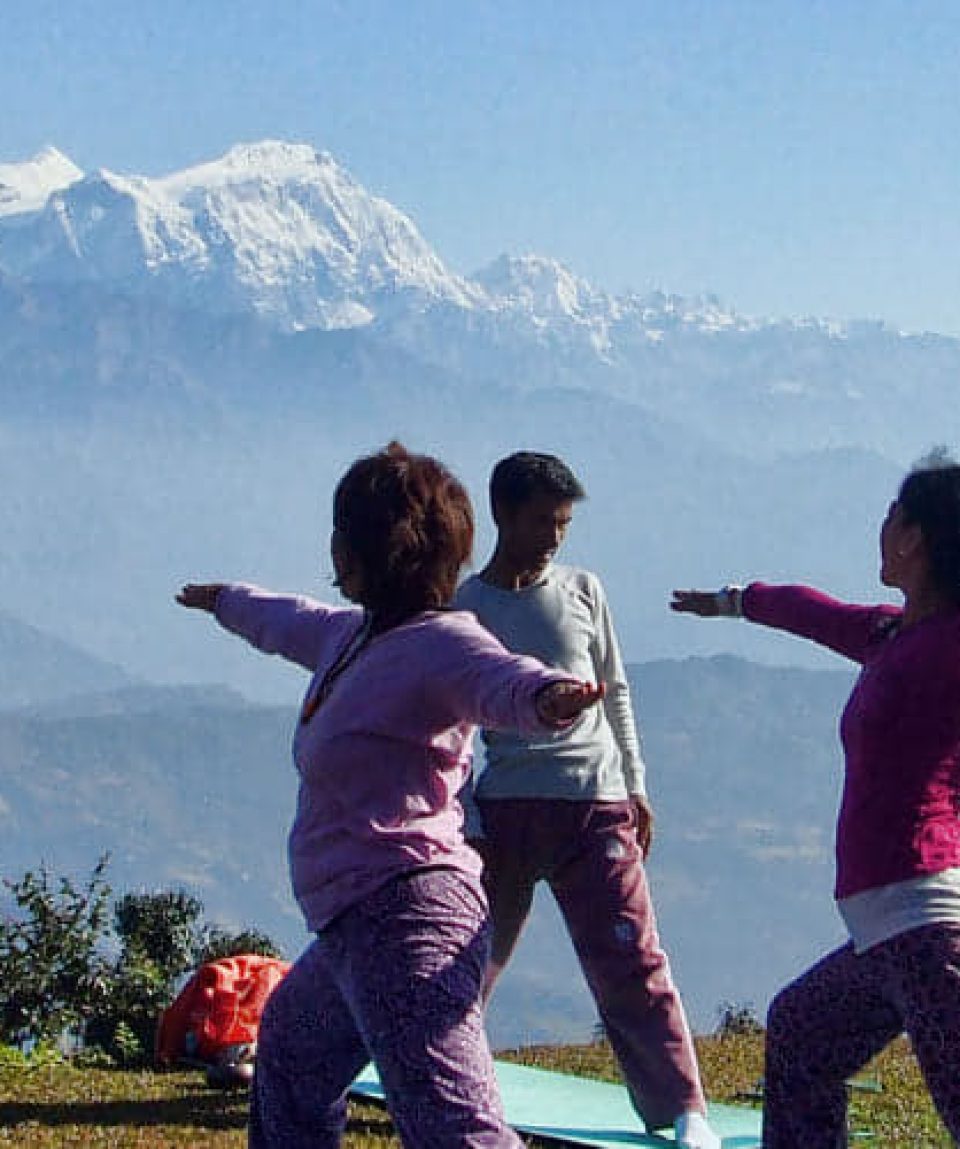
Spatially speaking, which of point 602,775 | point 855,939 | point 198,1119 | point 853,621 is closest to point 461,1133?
point 855,939

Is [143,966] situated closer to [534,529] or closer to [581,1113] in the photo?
[581,1113]

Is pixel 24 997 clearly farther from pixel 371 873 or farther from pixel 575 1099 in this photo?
pixel 371 873

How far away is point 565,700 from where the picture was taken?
4160 mm

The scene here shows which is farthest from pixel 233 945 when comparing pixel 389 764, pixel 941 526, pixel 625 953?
pixel 389 764

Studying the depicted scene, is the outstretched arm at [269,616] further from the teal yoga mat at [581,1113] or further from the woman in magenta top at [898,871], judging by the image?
the teal yoga mat at [581,1113]

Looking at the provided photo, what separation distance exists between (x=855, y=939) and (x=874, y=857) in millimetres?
198

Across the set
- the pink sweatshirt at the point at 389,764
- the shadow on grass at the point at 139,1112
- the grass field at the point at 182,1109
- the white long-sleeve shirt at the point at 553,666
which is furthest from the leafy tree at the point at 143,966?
the pink sweatshirt at the point at 389,764

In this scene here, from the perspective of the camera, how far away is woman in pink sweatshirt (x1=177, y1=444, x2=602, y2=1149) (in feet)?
14.8

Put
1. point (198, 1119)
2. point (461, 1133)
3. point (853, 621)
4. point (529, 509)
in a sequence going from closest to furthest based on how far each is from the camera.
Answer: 1. point (461, 1133)
2. point (853, 621)
3. point (529, 509)
4. point (198, 1119)

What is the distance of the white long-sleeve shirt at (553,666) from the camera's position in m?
7.44

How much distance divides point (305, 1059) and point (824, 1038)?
3.92ft

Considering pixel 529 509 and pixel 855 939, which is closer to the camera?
pixel 855 939

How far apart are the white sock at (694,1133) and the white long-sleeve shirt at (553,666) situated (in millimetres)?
1121

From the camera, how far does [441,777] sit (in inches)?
185
